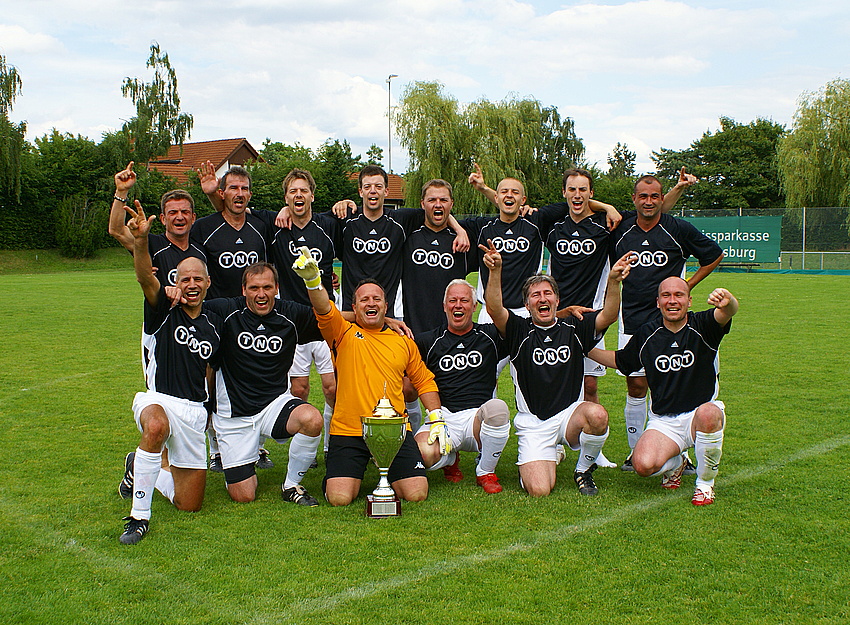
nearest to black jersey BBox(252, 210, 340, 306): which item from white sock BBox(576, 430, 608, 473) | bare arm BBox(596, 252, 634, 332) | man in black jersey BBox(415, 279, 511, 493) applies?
man in black jersey BBox(415, 279, 511, 493)

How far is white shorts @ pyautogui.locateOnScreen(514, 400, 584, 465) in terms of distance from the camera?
201 inches

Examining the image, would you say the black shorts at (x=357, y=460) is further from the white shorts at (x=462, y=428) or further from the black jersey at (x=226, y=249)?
→ the black jersey at (x=226, y=249)

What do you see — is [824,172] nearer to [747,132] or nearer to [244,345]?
[747,132]

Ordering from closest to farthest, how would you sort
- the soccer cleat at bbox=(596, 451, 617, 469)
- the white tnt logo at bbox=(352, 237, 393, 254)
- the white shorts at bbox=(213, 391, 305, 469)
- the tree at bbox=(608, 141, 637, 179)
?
1. the white shorts at bbox=(213, 391, 305, 469)
2. the soccer cleat at bbox=(596, 451, 617, 469)
3. the white tnt logo at bbox=(352, 237, 393, 254)
4. the tree at bbox=(608, 141, 637, 179)

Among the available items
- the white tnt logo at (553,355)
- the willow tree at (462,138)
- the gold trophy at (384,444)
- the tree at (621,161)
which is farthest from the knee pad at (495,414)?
the tree at (621,161)

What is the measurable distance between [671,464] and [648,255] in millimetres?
1640

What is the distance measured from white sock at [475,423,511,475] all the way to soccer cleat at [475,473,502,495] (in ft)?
0.10

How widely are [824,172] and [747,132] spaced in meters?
19.3

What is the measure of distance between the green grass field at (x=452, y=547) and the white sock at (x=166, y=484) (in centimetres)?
7

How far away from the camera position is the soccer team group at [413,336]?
4.76 m

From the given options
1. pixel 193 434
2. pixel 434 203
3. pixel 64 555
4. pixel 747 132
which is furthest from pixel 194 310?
pixel 747 132

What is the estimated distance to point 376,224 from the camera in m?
6.06

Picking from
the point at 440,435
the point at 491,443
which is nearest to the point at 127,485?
the point at 440,435

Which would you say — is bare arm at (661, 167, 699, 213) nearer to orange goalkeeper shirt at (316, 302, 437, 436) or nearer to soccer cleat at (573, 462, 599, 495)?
soccer cleat at (573, 462, 599, 495)
